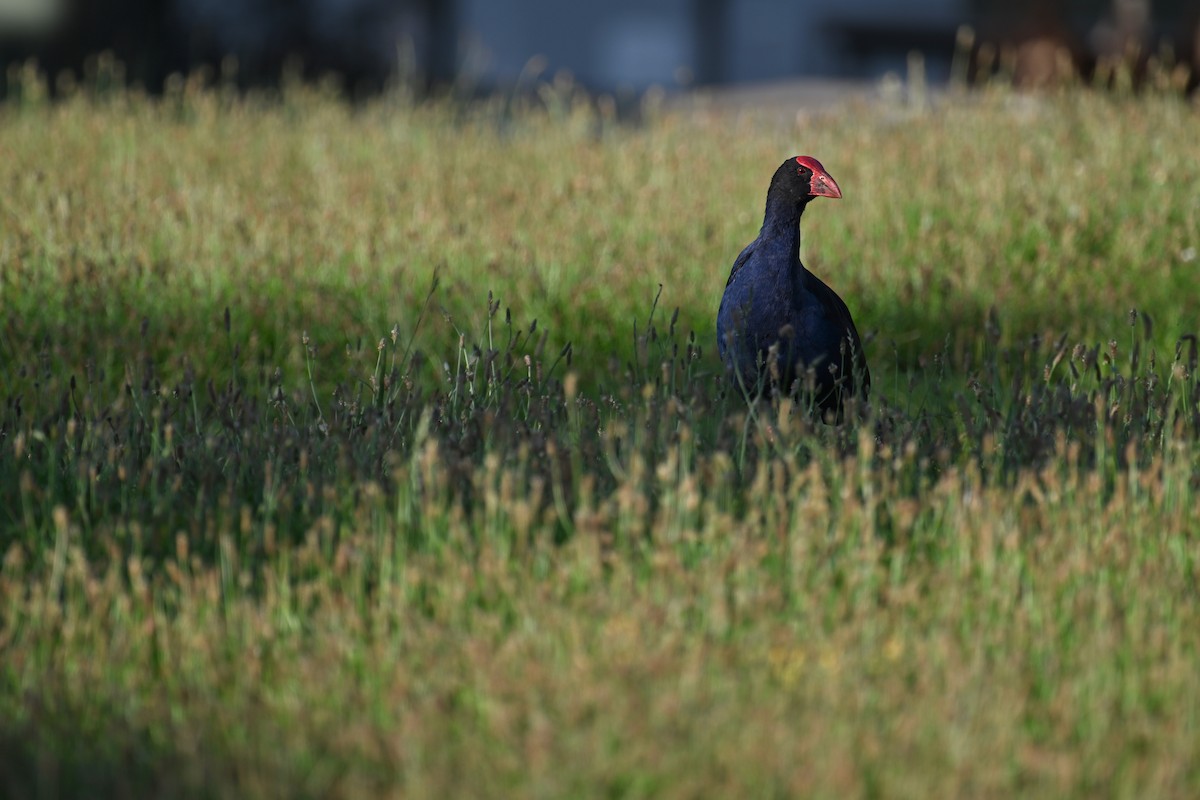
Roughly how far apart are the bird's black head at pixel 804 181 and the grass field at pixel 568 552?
870 millimetres

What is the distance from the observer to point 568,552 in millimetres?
3506

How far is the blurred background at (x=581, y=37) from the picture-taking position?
15.4 meters

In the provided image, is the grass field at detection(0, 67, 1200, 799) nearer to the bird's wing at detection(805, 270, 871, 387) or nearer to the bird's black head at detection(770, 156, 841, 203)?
the bird's wing at detection(805, 270, 871, 387)

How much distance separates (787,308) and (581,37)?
17.4 meters

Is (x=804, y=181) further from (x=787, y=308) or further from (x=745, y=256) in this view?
(x=787, y=308)

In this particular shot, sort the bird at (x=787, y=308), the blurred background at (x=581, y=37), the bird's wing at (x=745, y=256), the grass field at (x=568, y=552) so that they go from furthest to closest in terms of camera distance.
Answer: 1. the blurred background at (x=581, y=37)
2. the bird's wing at (x=745, y=256)
3. the bird at (x=787, y=308)
4. the grass field at (x=568, y=552)

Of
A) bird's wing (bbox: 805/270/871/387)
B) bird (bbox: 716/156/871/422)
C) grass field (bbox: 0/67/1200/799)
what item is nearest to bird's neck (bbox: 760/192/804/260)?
bird (bbox: 716/156/871/422)

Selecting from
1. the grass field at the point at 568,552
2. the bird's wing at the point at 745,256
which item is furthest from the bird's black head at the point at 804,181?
the grass field at the point at 568,552

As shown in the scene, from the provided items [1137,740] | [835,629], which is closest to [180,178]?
[835,629]

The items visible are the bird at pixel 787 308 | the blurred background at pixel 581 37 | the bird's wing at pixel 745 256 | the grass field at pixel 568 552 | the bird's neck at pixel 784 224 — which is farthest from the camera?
the blurred background at pixel 581 37

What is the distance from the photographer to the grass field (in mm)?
2736

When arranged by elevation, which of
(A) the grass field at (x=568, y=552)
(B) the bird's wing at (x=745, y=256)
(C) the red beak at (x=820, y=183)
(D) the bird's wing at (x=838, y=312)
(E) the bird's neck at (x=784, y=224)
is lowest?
(A) the grass field at (x=568, y=552)

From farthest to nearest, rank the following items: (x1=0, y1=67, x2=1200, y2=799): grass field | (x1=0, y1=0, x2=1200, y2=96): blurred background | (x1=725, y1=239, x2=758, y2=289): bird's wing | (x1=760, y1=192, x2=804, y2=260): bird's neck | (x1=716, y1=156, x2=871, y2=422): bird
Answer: (x1=0, y1=0, x2=1200, y2=96): blurred background < (x1=725, y1=239, x2=758, y2=289): bird's wing < (x1=760, y1=192, x2=804, y2=260): bird's neck < (x1=716, y1=156, x2=871, y2=422): bird < (x1=0, y1=67, x2=1200, y2=799): grass field

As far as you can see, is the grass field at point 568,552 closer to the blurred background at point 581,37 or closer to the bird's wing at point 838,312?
the bird's wing at point 838,312
